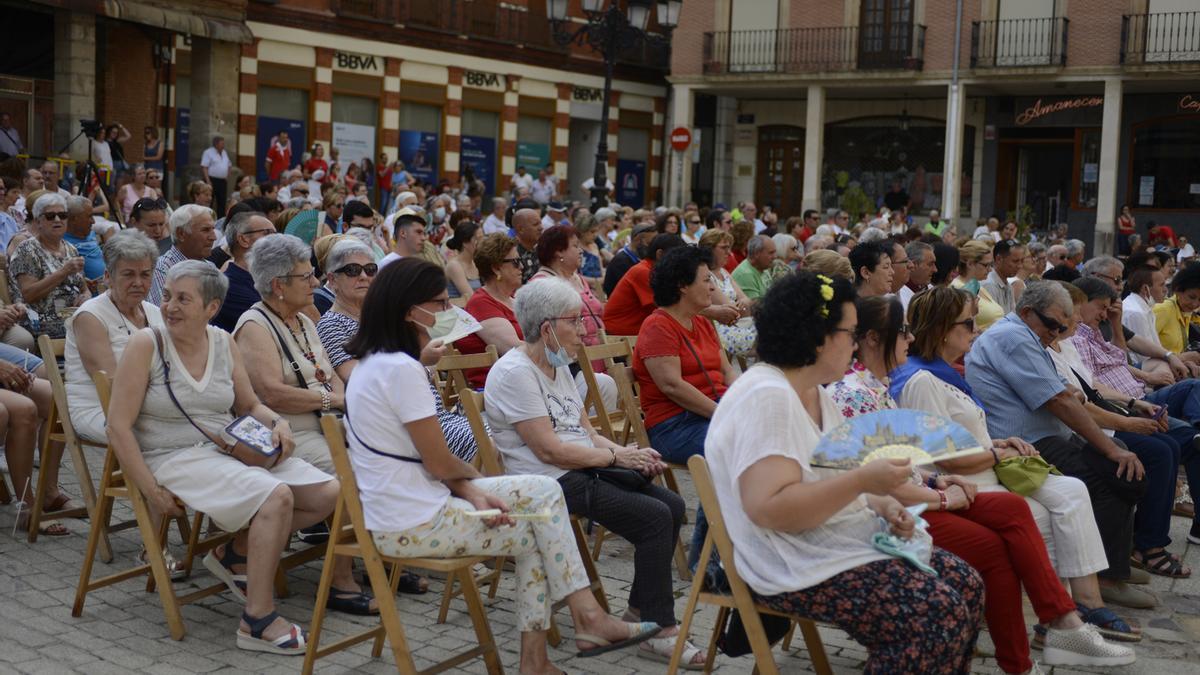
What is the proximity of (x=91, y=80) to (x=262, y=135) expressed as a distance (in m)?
6.18

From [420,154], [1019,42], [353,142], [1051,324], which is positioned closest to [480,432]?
[1051,324]

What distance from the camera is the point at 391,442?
169 inches

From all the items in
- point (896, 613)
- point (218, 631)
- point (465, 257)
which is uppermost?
point (465, 257)

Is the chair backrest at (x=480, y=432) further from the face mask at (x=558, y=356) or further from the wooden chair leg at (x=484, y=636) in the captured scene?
the wooden chair leg at (x=484, y=636)

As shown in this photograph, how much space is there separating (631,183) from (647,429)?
1099 inches

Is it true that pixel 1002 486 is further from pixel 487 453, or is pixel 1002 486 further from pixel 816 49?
pixel 816 49

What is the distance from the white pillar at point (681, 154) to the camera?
32.6 metres

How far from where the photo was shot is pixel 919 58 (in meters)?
30.0

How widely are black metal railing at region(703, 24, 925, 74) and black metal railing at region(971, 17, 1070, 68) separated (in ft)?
4.41

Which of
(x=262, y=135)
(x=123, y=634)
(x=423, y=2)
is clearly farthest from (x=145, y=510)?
(x=423, y=2)

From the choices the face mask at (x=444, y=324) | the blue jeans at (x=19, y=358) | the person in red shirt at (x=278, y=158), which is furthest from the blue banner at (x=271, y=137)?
the face mask at (x=444, y=324)

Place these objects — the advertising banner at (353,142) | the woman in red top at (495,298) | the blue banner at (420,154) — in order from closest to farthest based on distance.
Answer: the woman in red top at (495,298), the advertising banner at (353,142), the blue banner at (420,154)

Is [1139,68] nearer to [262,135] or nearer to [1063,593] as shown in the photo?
[262,135]

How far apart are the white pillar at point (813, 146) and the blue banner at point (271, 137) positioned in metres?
12.4
